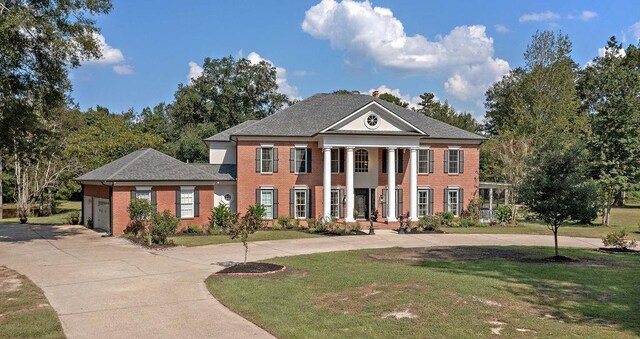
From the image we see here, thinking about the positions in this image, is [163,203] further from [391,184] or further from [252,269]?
[252,269]

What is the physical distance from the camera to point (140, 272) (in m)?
15.9

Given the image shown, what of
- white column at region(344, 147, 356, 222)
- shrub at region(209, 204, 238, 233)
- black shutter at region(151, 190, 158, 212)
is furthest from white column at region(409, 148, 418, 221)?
black shutter at region(151, 190, 158, 212)

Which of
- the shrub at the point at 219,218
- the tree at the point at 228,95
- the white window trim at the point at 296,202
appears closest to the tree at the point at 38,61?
the shrub at the point at 219,218

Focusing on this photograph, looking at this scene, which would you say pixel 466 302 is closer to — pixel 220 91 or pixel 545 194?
pixel 545 194

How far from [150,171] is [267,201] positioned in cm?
745

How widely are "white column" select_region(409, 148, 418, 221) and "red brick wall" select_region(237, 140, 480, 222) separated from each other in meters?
1.14

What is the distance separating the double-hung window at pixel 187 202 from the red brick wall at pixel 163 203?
288 mm

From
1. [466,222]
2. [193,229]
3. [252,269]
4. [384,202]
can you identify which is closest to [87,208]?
[193,229]

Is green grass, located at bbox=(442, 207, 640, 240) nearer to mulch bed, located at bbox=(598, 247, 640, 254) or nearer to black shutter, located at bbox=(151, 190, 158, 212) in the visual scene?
mulch bed, located at bbox=(598, 247, 640, 254)

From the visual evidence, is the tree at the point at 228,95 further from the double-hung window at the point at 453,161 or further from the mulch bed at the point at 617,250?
the mulch bed at the point at 617,250

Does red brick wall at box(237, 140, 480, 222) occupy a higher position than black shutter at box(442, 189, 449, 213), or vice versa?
red brick wall at box(237, 140, 480, 222)

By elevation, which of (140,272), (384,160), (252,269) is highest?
(384,160)

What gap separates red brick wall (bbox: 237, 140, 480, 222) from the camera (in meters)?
32.2

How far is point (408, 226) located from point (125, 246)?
15.3m
